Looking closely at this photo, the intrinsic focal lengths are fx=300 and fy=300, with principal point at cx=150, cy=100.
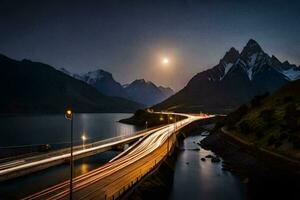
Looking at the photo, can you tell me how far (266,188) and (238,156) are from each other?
33.1m

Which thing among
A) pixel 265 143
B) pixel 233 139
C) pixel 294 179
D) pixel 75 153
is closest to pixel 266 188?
pixel 294 179

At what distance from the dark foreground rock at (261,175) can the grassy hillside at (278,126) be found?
486cm

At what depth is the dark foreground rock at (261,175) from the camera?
63688 millimetres

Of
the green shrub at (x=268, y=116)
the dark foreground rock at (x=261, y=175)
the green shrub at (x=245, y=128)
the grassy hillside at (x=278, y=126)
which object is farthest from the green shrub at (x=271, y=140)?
the green shrub at (x=245, y=128)

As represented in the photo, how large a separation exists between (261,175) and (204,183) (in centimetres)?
1554

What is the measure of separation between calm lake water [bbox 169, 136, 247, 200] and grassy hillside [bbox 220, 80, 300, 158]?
16.3 m

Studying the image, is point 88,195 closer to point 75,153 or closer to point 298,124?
point 75,153

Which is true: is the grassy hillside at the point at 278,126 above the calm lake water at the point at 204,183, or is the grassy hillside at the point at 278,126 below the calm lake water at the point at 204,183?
above

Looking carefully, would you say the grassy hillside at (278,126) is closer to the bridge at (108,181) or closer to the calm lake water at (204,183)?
the calm lake water at (204,183)

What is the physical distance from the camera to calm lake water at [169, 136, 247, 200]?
64.1 metres

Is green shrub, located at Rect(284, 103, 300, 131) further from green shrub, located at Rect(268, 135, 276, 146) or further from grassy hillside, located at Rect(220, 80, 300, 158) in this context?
green shrub, located at Rect(268, 135, 276, 146)

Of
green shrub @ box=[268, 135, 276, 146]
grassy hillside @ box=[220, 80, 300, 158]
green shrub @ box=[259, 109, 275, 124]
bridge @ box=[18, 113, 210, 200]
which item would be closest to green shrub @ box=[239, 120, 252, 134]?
grassy hillside @ box=[220, 80, 300, 158]

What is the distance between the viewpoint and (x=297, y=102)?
115 meters

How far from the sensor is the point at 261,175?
252 ft
